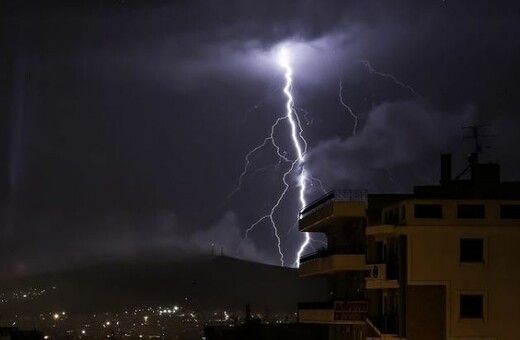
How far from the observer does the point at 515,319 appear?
38.4m

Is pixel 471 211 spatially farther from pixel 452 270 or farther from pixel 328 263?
pixel 328 263

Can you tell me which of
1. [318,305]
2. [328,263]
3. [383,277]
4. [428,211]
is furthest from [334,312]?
[318,305]

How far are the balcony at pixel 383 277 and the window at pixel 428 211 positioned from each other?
2.33 metres

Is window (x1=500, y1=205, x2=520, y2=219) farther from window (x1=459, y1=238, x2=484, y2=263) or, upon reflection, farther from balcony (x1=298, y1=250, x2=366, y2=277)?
balcony (x1=298, y1=250, x2=366, y2=277)

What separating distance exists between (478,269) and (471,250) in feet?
2.27

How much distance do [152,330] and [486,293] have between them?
11835 cm

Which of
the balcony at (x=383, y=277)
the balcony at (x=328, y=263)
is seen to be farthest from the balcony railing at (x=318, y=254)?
the balcony at (x=383, y=277)

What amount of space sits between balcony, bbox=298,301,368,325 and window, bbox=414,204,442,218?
14.9 feet

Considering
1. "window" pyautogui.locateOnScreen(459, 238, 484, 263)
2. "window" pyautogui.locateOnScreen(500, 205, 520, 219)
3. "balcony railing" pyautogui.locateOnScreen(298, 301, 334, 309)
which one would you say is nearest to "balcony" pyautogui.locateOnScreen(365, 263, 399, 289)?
"window" pyautogui.locateOnScreen(459, 238, 484, 263)

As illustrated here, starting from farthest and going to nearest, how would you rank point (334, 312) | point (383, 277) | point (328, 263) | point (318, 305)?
point (318, 305)
point (328, 263)
point (334, 312)
point (383, 277)

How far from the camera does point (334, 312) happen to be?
139 ft

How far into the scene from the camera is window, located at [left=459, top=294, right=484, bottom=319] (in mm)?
38312

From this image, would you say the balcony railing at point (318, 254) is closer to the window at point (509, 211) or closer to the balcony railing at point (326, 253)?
the balcony railing at point (326, 253)

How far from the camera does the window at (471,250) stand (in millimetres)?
38625
